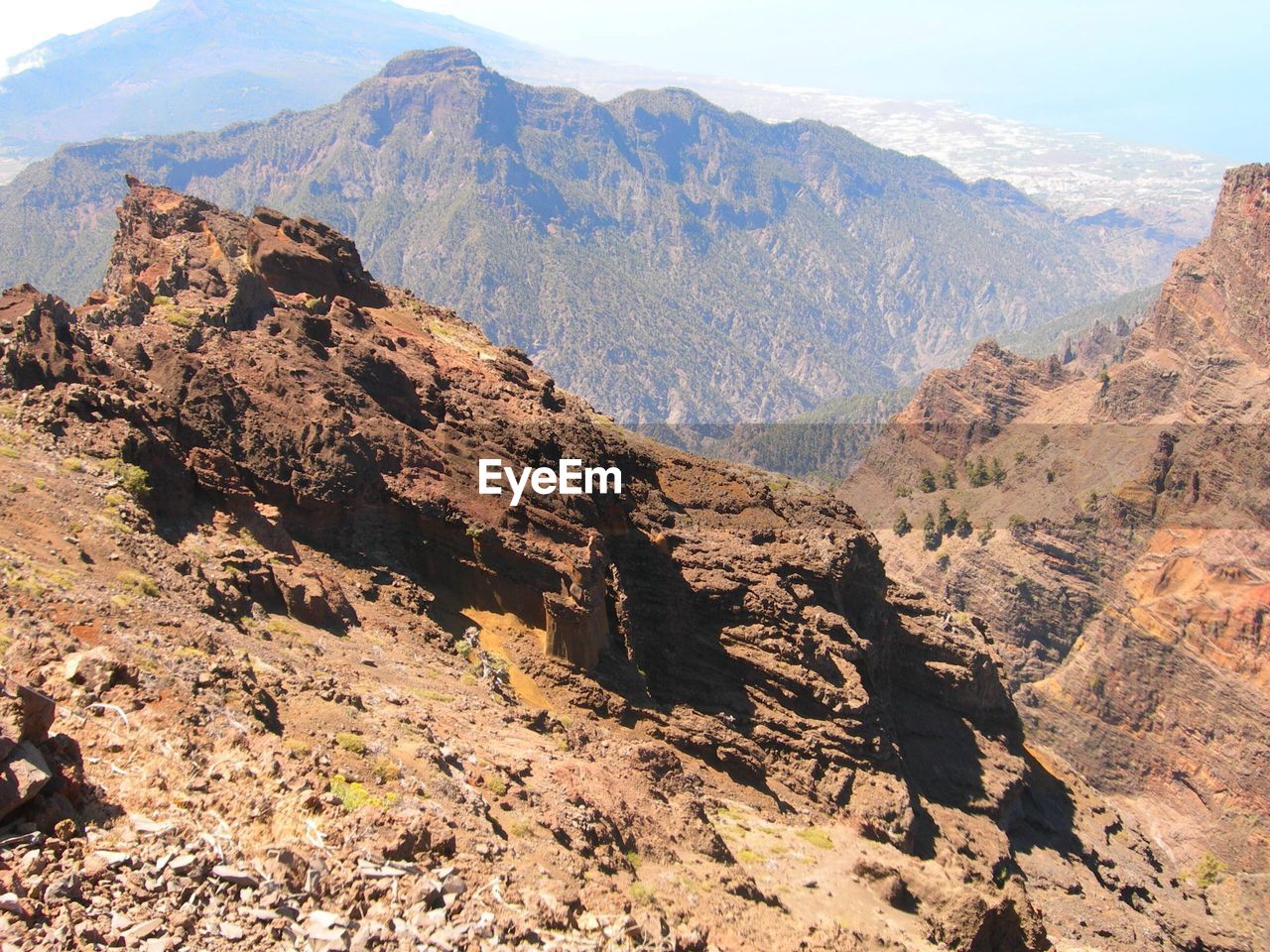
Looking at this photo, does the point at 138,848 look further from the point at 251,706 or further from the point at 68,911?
the point at 251,706

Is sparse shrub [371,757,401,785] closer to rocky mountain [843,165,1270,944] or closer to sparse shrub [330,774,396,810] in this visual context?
sparse shrub [330,774,396,810]

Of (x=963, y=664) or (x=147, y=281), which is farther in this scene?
(x=963, y=664)

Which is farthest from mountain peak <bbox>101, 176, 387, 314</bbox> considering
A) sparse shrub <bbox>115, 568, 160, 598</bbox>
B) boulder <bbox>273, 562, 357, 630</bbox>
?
sparse shrub <bbox>115, 568, 160, 598</bbox>

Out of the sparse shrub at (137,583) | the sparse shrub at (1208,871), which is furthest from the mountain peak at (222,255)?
the sparse shrub at (1208,871)

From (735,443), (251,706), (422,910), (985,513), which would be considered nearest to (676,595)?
(251,706)

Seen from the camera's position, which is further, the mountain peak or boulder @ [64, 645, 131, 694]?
the mountain peak
